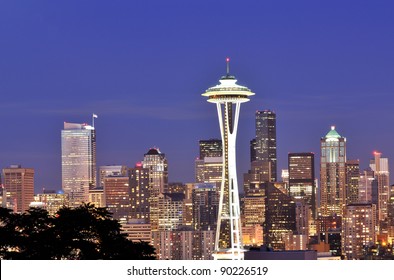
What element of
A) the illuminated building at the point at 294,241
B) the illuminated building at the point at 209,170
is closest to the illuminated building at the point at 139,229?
the illuminated building at the point at 294,241

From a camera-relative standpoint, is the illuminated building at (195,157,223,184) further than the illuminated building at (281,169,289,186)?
No

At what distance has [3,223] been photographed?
982 centimetres

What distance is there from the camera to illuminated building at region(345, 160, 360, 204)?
86688 millimetres

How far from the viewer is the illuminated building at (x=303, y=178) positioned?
86.0 meters

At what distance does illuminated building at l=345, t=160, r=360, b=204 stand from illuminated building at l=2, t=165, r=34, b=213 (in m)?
29.9

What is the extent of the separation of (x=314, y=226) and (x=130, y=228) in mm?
18064

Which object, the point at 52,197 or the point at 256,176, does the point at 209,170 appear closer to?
the point at 256,176

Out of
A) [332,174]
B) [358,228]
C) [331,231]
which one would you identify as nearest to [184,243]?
[331,231]

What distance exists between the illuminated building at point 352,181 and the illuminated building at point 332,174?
38 cm

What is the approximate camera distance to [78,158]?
91.4 meters

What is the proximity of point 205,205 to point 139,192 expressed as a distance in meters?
6.65

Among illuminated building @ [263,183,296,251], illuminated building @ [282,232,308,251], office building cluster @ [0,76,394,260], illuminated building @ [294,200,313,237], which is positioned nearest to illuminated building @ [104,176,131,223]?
office building cluster @ [0,76,394,260]

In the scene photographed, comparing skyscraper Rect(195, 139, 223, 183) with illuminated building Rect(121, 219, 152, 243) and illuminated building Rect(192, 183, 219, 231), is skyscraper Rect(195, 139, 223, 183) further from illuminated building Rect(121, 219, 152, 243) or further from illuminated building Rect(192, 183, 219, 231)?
illuminated building Rect(121, 219, 152, 243)
